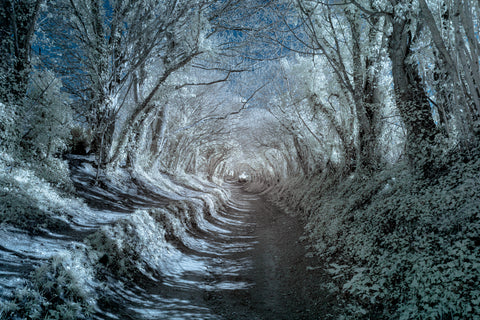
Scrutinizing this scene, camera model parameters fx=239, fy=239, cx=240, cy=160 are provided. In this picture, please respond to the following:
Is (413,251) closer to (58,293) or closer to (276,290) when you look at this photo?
(276,290)

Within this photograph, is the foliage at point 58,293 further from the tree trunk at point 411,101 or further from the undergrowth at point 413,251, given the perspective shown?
the tree trunk at point 411,101

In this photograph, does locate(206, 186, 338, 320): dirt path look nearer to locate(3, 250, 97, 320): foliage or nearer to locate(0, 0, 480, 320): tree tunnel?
locate(0, 0, 480, 320): tree tunnel

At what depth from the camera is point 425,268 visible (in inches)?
143

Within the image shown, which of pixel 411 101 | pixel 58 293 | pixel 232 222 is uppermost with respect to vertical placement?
pixel 411 101

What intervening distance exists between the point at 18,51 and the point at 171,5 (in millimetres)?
5276

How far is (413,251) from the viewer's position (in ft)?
13.8

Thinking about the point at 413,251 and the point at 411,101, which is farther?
the point at 411,101

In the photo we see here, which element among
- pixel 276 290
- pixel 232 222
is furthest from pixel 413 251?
pixel 232 222

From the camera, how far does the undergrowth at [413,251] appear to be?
10.5 ft

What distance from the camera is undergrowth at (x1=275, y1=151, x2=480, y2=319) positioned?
3.21 m

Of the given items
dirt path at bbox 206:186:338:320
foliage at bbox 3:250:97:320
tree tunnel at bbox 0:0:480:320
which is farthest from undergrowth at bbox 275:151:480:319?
foliage at bbox 3:250:97:320

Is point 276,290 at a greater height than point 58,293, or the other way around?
point 58,293

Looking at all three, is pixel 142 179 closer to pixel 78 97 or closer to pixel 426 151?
pixel 78 97

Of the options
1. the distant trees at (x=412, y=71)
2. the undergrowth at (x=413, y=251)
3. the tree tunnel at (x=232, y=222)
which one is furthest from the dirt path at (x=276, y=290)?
the distant trees at (x=412, y=71)
